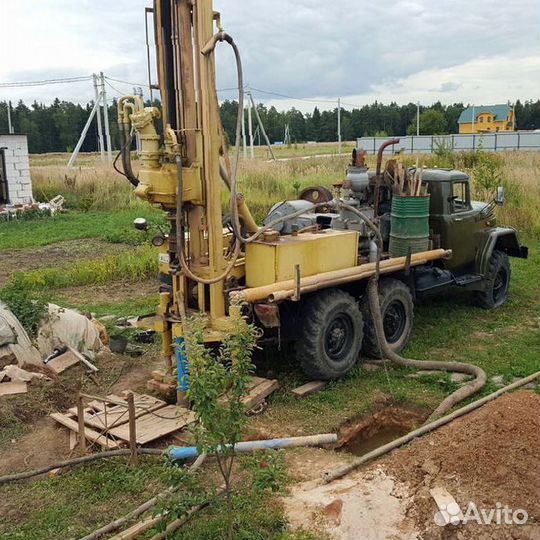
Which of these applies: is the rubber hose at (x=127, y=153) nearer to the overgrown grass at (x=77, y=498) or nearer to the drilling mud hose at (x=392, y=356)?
the overgrown grass at (x=77, y=498)

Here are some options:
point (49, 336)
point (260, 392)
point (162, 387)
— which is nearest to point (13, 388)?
point (49, 336)

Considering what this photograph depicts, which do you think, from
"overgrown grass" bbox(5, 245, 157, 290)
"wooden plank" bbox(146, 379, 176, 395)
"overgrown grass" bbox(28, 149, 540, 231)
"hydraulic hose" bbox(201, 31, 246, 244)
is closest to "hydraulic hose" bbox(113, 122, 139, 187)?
"hydraulic hose" bbox(201, 31, 246, 244)

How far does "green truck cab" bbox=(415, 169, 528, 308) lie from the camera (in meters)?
8.89

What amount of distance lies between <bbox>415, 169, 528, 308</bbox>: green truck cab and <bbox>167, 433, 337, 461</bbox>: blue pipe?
3582 mm

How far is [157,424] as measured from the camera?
5.82 meters

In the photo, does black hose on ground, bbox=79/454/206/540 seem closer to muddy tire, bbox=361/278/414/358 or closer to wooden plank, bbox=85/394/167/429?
wooden plank, bbox=85/394/167/429

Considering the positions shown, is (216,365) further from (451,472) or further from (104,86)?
(104,86)

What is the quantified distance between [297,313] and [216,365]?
2.81m

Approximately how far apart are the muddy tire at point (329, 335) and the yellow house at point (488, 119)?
62.1 m

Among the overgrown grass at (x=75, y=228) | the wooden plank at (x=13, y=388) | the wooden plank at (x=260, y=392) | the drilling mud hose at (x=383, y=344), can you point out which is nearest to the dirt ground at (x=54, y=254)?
the overgrown grass at (x=75, y=228)

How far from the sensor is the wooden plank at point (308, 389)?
663cm

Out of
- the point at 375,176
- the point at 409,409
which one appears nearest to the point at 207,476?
the point at 409,409

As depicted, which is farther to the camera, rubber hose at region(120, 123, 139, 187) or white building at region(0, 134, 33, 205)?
white building at region(0, 134, 33, 205)

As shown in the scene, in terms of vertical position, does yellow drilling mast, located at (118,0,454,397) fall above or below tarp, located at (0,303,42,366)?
above
